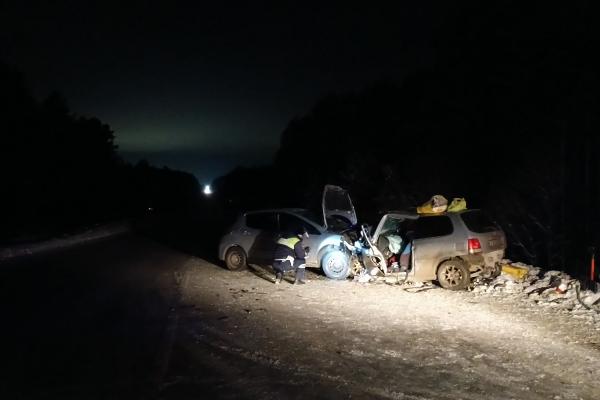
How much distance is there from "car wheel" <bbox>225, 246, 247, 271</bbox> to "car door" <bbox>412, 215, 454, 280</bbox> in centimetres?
481

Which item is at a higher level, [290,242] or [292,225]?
[292,225]

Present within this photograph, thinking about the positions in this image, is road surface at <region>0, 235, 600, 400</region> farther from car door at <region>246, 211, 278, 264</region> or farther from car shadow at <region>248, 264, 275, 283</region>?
car door at <region>246, 211, 278, 264</region>

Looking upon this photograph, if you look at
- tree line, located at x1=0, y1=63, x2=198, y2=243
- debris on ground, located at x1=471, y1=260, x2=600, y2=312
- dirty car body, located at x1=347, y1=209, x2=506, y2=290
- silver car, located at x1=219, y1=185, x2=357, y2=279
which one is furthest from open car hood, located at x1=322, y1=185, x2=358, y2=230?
tree line, located at x1=0, y1=63, x2=198, y2=243

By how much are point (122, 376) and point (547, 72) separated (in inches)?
626

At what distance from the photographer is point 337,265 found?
1299cm

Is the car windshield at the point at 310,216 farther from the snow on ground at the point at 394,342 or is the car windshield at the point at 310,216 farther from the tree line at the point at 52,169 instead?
the tree line at the point at 52,169

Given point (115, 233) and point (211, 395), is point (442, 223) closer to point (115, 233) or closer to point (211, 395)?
point (211, 395)

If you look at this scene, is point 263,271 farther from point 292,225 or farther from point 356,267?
point 356,267

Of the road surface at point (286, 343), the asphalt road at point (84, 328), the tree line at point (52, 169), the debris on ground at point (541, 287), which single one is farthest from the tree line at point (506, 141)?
the tree line at point (52, 169)

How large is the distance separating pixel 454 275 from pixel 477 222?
120 cm

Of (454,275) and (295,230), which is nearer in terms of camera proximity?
(454,275)

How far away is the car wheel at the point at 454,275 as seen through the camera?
1122cm

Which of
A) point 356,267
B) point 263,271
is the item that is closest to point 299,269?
point 356,267

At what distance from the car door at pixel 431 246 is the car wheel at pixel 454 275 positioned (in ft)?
0.55
